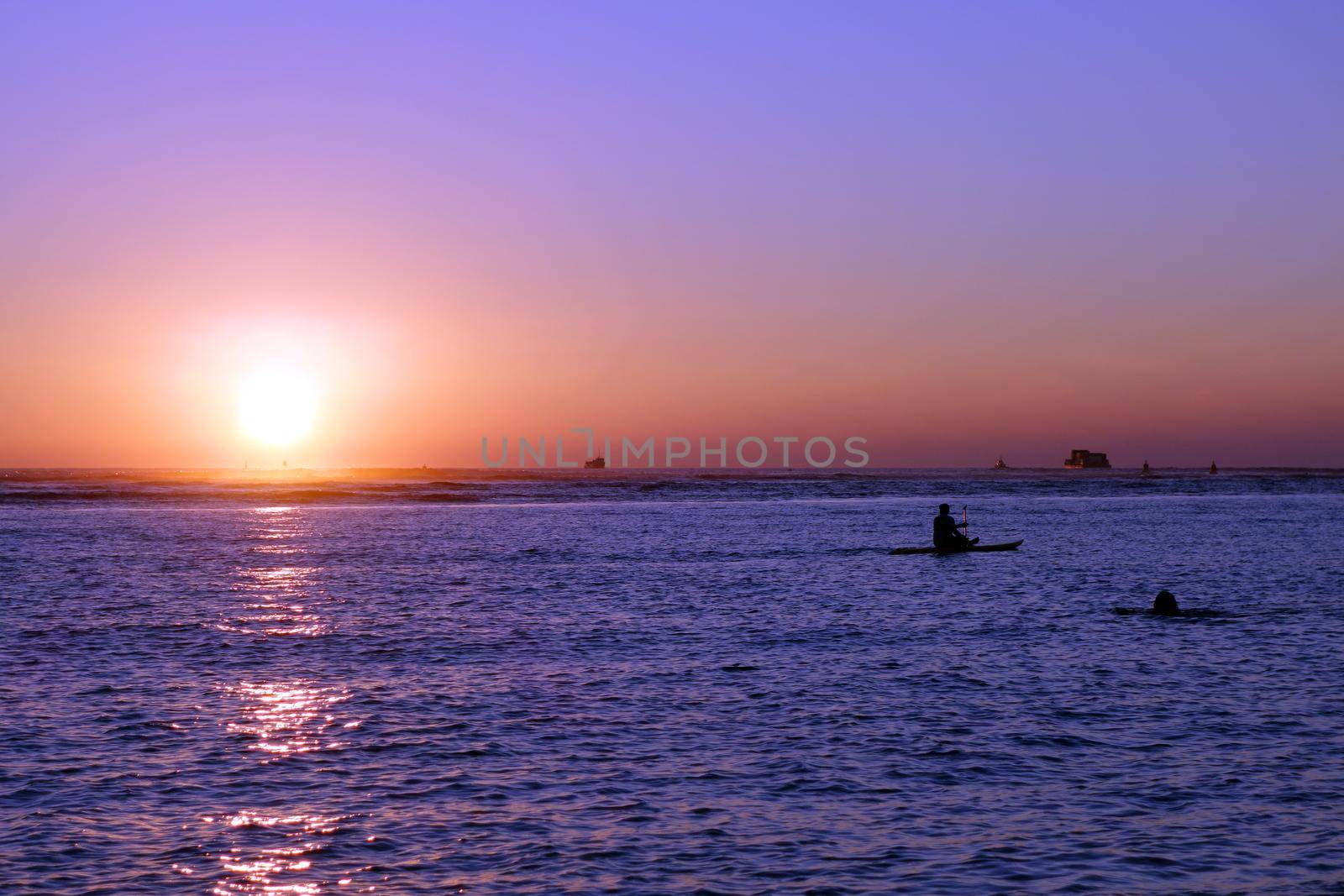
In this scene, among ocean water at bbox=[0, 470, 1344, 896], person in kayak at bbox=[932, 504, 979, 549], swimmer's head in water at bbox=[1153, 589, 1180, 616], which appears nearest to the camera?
ocean water at bbox=[0, 470, 1344, 896]

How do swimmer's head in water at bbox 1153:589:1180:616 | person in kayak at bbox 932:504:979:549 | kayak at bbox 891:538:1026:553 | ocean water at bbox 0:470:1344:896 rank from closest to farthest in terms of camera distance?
ocean water at bbox 0:470:1344:896 → swimmer's head in water at bbox 1153:589:1180:616 → person in kayak at bbox 932:504:979:549 → kayak at bbox 891:538:1026:553

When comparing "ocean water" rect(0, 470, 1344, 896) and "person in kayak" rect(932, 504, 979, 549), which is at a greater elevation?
"person in kayak" rect(932, 504, 979, 549)

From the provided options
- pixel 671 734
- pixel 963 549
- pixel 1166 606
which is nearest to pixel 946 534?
pixel 963 549

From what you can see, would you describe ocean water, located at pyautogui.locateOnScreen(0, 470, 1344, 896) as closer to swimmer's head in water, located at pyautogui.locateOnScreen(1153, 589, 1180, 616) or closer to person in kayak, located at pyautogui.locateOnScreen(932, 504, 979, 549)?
swimmer's head in water, located at pyautogui.locateOnScreen(1153, 589, 1180, 616)

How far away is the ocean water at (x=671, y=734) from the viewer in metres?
11.3

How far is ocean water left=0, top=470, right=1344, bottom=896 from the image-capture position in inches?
444

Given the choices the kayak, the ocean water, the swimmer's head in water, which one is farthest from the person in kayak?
the swimmer's head in water

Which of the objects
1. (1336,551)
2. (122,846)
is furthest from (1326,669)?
(1336,551)

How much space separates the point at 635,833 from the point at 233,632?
18773 millimetres

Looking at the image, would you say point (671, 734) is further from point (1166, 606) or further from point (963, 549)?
point (963, 549)

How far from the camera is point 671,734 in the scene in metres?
16.6

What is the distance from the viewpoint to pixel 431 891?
10.5 metres

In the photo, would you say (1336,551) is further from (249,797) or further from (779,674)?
(249,797)

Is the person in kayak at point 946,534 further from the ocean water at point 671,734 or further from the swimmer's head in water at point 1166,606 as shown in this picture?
the swimmer's head in water at point 1166,606
